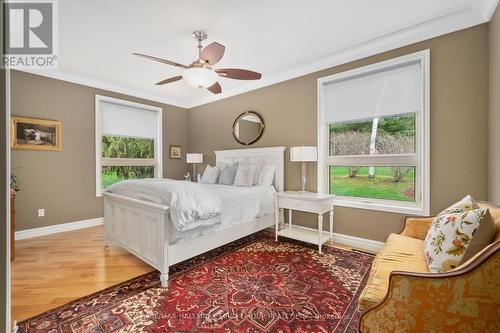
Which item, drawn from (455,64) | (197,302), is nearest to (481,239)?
(197,302)

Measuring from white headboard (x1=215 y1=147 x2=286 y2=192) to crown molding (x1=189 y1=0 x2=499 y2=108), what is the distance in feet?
4.02

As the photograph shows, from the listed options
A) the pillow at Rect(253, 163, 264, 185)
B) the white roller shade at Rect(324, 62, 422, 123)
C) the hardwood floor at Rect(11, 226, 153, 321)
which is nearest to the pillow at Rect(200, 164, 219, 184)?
the pillow at Rect(253, 163, 264, 185)

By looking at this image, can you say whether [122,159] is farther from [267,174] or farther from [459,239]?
[459,239]

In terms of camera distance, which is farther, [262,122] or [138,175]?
[138,175]

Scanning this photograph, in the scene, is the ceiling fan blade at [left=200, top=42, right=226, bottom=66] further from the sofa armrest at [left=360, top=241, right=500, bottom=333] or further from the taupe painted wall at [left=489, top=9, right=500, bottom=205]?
the taupe painted wall at [left=489, top=9, right=500, bottom=205]

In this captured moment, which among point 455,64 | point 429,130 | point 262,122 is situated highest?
point 455,64

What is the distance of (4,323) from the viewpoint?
67 centimetres

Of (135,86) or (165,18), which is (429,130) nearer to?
(165,18)

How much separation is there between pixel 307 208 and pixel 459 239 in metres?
1.74

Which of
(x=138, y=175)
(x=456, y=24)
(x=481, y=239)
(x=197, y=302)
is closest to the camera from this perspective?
(x=481, y=239)

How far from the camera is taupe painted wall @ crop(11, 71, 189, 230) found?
3.42 metres

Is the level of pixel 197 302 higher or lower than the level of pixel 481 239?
lower

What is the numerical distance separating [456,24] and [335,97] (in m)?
1.41

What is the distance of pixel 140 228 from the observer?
2424mm
